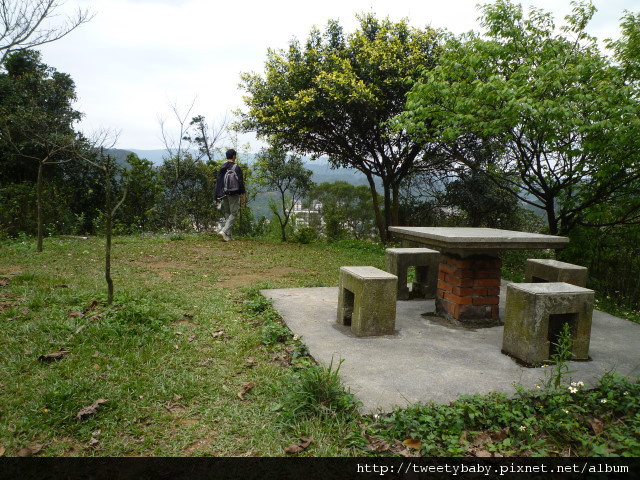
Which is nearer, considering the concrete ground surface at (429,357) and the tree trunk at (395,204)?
the concrete ground surface at (429,357)

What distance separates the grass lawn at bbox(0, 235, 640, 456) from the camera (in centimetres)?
230

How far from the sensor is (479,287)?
174 inches

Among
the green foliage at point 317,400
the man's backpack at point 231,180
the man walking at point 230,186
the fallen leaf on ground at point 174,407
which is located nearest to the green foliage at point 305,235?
the man walking at point 230,186

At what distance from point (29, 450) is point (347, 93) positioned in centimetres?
912

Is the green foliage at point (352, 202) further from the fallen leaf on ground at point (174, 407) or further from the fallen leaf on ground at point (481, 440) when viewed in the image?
the fallen leaf on ground at point (481, 440)

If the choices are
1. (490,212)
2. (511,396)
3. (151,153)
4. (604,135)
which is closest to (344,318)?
(511,396)

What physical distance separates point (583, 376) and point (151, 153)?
557 inches

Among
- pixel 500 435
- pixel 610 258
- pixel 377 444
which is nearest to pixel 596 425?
pixel 500 435

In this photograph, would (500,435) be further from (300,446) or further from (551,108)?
(551,108)

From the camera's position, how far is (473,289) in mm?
4402

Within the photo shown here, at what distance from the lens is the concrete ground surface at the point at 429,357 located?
9.45ft

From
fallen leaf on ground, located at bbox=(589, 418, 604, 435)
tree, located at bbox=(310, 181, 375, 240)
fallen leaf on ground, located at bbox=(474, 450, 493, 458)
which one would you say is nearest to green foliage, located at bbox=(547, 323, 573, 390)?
fallen leaf on ground, located at bbox=(589, 418, 604, 435)

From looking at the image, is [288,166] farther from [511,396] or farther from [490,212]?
[511,396]

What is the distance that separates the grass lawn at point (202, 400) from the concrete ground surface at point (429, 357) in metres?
0.18
